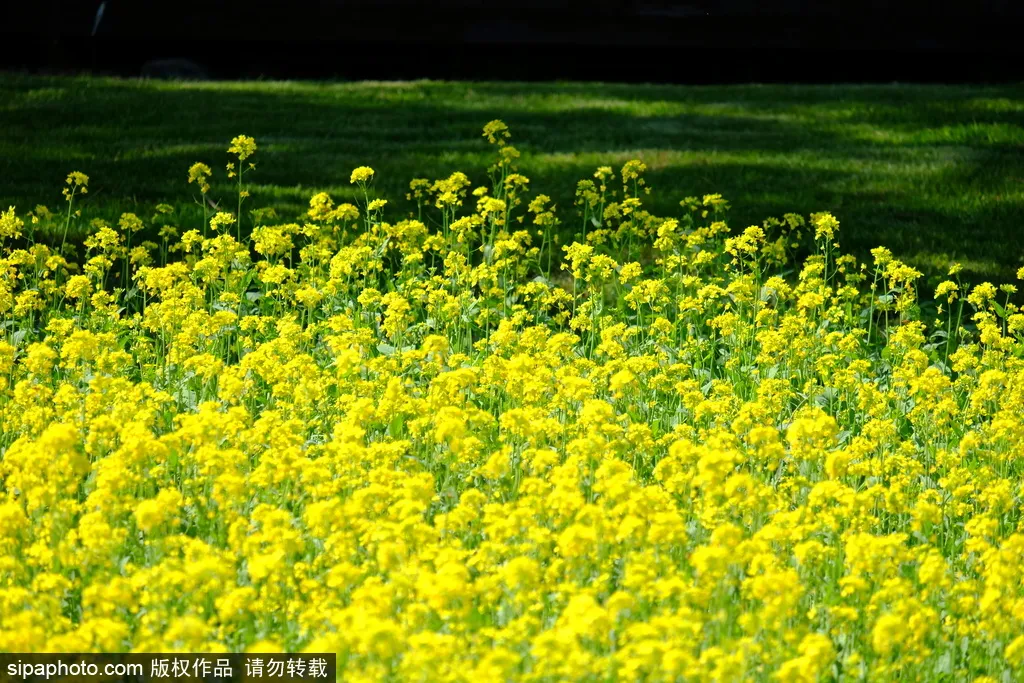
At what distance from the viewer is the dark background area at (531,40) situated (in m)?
12.4

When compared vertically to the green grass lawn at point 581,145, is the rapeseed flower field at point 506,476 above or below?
below

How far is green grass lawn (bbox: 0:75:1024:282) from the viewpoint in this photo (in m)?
7.32

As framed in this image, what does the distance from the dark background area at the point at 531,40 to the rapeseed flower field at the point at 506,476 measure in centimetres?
673

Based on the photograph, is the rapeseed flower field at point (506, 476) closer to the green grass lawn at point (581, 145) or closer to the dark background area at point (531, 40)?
the green grass lawn at point (581, 145)

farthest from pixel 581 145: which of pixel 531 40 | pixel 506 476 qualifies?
pixel 506 476

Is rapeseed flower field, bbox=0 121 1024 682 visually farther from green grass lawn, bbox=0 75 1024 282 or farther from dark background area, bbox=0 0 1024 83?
dark background area, bbox=0 0 1024 83

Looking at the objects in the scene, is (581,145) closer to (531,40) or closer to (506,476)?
(531,40)

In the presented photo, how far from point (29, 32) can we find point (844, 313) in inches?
375

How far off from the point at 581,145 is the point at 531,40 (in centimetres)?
406

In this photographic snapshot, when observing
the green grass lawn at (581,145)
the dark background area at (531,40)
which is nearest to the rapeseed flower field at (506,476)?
the green grass lawn at (581,145)

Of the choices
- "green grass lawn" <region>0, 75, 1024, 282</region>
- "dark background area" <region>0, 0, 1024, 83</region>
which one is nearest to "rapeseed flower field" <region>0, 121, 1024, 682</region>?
"green grass lawn" <region>0, 75, 1024, 282</region>

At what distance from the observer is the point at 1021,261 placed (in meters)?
6.69

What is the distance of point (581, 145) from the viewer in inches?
349

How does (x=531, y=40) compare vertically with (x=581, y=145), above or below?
above
